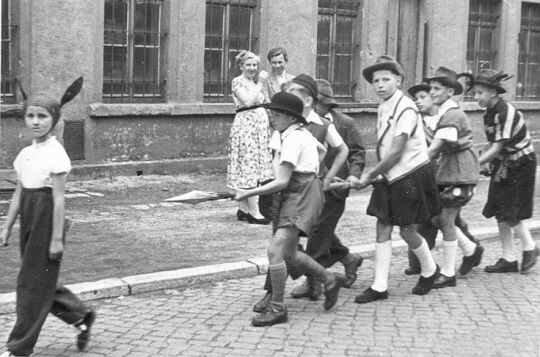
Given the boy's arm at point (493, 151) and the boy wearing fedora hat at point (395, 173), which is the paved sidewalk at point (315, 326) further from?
the boy's arm at point (493, 151)

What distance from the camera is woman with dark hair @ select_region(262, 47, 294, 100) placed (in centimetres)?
943

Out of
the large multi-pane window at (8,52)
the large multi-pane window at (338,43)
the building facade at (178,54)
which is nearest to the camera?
the large multi-pane window at (8,52)

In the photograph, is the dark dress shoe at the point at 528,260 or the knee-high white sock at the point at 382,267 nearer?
the knee-high white sock at the point at 382,267

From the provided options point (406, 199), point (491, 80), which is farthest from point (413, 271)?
point (491, 80)

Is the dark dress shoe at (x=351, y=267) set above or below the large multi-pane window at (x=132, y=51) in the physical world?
below

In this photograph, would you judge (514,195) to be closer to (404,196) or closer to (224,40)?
(404,196)

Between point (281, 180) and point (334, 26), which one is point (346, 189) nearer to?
point (281, 180)

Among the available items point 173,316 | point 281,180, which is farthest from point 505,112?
point 173,316

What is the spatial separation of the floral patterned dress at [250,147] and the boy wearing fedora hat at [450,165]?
2832mm

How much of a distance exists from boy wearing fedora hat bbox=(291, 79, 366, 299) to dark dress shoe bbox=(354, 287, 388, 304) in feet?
1.00

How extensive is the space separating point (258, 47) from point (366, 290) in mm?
8486

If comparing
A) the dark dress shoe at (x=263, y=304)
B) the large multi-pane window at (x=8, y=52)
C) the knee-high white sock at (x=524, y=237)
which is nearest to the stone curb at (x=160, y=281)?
the dark dress shoe at (x=263, y=304)

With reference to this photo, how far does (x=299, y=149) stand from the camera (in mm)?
6027

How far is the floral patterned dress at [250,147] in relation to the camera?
9898 mm
